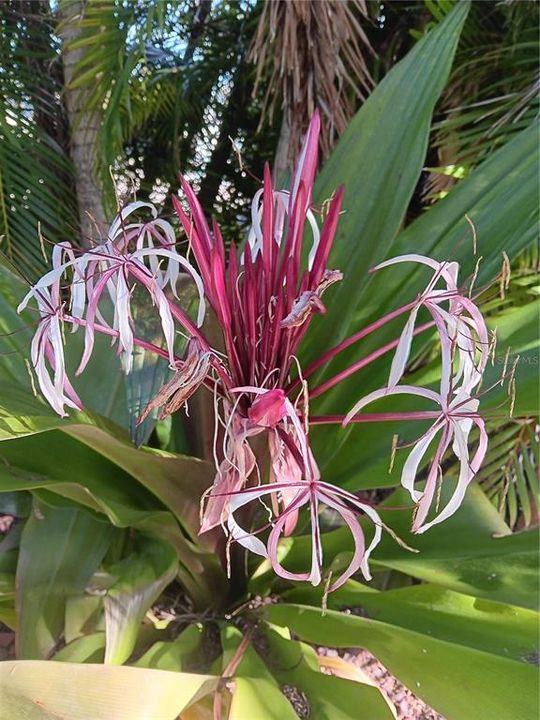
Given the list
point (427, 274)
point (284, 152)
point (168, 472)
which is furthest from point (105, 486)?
point (284, 152)

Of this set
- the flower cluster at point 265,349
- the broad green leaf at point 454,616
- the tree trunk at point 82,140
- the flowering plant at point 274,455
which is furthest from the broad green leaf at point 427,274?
the tree trunk at point 82,140

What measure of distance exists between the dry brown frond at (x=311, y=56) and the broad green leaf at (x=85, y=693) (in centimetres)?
77

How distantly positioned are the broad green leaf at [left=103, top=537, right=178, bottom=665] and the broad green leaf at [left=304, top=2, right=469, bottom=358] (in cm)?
29

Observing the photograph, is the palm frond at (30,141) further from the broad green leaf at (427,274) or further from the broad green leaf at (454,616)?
the broad green leaf at (454,616)

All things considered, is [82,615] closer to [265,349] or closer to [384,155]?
[265,349]

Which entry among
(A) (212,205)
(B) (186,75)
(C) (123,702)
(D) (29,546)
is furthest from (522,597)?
(B) (186,75)

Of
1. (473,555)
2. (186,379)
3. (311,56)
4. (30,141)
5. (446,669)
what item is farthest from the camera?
(311,56)

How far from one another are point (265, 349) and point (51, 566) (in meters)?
0.31

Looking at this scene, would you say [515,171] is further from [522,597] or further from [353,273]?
[522,597]

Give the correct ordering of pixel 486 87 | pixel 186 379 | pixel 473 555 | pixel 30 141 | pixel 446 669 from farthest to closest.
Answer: pixel 486 87 < pixel 30 141 < pixel 473 555 < pixel 446 669 < pixel 186 379

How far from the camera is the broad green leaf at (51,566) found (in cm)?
48

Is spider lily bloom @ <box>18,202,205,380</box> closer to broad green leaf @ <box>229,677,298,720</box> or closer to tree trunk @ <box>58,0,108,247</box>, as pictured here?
broad green leaf @ <box>229,677,298,720</box>

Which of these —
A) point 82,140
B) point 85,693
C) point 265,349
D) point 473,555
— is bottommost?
point 473,555

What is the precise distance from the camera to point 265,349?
37 centimetres
